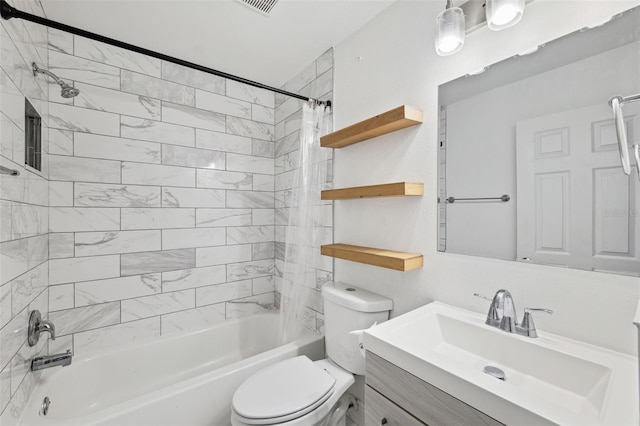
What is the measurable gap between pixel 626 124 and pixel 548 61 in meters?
0.34

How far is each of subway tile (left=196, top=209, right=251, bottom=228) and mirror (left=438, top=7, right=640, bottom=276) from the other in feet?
5.47

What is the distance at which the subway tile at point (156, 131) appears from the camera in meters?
1.94

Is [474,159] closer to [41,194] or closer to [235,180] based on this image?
[235,180]

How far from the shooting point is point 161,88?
207 centimetres

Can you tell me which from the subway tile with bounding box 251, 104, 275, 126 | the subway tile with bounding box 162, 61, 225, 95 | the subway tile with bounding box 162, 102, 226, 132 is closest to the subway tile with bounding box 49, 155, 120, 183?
the subway tile with bounding box 162, 102, 226, 132

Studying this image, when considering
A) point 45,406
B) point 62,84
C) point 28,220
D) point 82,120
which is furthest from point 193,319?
point 62,84

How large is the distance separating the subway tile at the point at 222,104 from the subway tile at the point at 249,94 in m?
0.05

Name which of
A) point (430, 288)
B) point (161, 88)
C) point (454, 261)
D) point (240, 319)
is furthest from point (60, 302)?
point (454, 261)

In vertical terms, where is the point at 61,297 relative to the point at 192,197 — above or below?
below

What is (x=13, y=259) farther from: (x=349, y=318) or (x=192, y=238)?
(x=349, y=318)

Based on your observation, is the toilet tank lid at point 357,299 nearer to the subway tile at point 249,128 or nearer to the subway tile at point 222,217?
the subway tile at point 222,217

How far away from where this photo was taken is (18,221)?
1.21m

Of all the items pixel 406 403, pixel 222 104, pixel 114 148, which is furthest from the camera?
pixel 222 104

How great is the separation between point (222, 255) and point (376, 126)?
1628 millimetres
